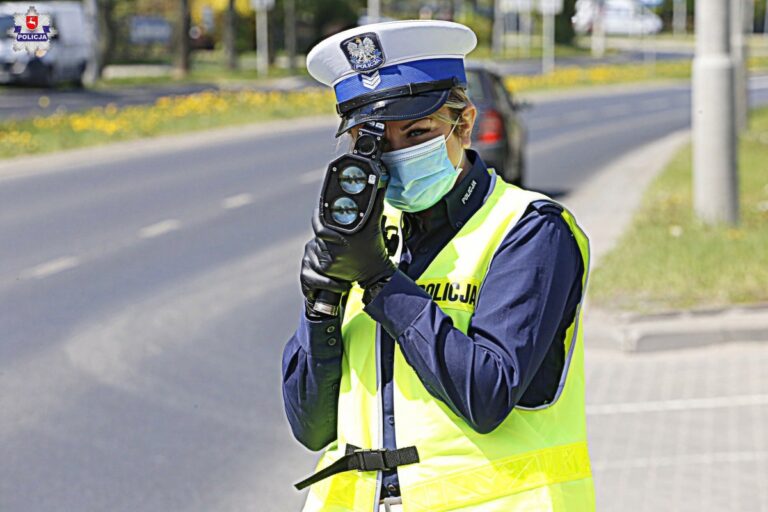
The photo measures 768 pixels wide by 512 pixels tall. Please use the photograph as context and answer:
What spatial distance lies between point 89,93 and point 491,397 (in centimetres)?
3910

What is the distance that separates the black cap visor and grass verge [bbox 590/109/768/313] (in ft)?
21.2

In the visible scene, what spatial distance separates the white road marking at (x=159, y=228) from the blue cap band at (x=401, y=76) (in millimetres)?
Result: 11384

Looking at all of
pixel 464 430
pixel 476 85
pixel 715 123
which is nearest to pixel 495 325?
pixel 464 430

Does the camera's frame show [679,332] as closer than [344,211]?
No

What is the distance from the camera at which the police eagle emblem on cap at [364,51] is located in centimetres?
250

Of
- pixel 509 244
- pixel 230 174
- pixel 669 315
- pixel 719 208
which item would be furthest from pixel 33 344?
pixel 230 174

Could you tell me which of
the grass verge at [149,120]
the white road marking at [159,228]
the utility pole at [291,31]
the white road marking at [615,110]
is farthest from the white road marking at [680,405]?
the utility pole at [291,31]

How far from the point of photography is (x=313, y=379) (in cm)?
265

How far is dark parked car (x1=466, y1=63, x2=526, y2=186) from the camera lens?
16.2 m

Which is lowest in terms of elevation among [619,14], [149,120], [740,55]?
[149,120]

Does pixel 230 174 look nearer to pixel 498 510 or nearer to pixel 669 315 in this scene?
pixel 669 315

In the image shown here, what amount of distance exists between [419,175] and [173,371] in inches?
228

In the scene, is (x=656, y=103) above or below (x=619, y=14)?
below

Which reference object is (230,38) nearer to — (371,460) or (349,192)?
(371,460)
